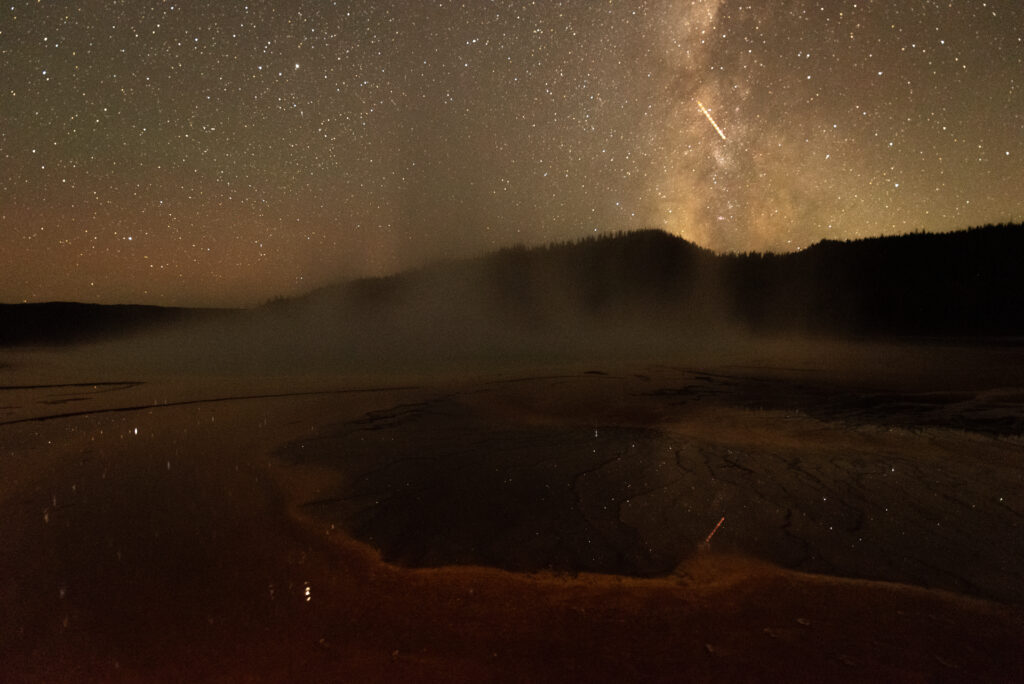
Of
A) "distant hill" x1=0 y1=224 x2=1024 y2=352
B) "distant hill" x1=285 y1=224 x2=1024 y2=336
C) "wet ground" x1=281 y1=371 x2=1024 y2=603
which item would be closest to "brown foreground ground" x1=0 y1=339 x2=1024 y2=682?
"wet ground" x1=281 y1=371 x2=1024 y2=603

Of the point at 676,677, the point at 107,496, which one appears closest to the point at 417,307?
the point at 107,496

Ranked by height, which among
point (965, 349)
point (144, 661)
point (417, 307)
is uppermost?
point (417, 307)

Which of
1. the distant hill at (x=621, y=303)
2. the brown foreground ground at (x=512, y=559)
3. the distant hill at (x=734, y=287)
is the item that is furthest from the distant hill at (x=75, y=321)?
the brown foreground ground at (x=512, y=559)

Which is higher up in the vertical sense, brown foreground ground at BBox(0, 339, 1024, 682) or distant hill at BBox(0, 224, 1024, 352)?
distant hill at BBox(0, 224, 1024, 352)

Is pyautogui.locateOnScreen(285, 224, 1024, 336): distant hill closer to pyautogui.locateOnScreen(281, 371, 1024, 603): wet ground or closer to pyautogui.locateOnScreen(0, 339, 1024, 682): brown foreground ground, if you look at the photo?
pyautogui.locateOnScreen(281, 371, 1024, 603): wet ground

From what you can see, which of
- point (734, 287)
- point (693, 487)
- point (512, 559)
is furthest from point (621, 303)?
point (512, 559)

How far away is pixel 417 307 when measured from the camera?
48.8m

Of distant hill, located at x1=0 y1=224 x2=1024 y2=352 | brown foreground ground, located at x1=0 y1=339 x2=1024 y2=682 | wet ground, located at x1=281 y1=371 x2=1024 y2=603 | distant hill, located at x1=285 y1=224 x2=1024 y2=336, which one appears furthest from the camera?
distant hill, located at x1=285 y1=224 x2=1024 y2=336

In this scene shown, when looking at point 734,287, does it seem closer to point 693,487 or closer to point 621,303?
point 621,303

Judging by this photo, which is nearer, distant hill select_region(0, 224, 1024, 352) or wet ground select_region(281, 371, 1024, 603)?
wet ground select_region(281, 371, 1024, 603)

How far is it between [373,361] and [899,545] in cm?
1581

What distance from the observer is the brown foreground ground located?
8.20 feet

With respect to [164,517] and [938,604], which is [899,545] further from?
[164,517]

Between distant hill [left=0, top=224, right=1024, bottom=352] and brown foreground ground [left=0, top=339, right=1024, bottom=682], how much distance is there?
1447cm
